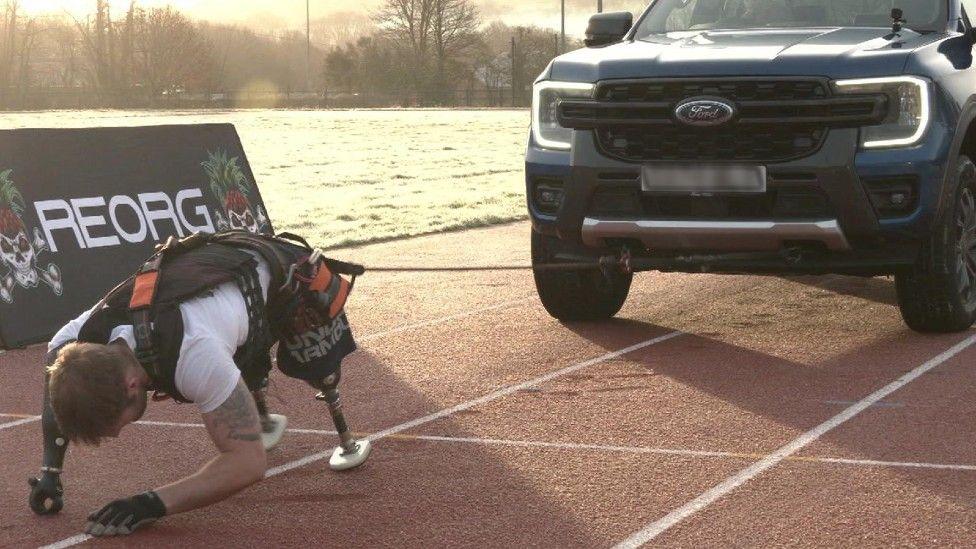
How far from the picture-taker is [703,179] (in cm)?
745

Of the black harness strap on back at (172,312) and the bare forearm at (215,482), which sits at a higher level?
the black harness strap on back at (172,312)

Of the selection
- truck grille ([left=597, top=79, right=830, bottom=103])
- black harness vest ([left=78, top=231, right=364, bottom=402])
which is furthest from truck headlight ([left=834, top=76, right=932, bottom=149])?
black harness vest ([left=78, top=231, right=364, bottom=402])

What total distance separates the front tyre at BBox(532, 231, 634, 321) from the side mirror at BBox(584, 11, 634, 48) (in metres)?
1.21

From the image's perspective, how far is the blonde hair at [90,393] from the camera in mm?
4152

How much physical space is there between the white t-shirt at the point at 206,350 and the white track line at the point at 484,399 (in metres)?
1.11

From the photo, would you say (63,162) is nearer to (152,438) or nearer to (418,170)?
(152,438)

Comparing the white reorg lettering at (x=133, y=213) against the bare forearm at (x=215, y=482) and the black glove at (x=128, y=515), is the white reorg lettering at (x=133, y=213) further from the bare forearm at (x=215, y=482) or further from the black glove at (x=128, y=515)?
the bare forearm at (x=215, y=482)

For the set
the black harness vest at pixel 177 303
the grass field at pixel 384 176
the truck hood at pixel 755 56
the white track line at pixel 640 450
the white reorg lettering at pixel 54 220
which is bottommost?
the grass field at pixel 384 176

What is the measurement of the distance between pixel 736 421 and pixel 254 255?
237cm

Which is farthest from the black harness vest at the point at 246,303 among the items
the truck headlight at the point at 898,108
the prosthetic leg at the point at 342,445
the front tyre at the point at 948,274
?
the front tyre at the point at 948,274

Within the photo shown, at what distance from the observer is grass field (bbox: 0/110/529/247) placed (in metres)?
15.6

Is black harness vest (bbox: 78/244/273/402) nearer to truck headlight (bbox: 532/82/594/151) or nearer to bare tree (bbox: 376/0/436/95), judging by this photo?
truck headlight (bbox: 532/82/594/151)

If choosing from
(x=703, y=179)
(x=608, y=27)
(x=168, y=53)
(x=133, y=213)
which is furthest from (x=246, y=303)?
(x=168, y=53)

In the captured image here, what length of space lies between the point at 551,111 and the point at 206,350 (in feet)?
13.1
